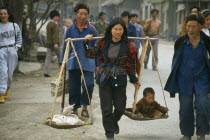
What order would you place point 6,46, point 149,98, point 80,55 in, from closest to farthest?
point 149,98 < point 80,55 < point 6,46

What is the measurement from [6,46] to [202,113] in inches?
170

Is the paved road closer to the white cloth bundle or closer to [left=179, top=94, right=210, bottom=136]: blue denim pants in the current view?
the white cloth bundle

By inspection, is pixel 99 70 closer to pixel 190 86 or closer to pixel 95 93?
pixel 190 86

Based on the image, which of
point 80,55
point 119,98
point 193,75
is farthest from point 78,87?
point 193,75

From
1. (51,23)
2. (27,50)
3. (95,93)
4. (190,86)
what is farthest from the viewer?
(27,50)

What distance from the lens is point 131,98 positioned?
858cm

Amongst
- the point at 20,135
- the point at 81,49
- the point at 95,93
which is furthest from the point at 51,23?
the point at 20,135

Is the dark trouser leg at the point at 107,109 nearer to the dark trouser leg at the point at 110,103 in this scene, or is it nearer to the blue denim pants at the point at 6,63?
the dark trouser leg at the point at 110,103

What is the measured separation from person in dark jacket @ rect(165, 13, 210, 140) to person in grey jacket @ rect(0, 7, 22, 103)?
3.79 meters

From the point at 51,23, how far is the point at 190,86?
7.20 metres

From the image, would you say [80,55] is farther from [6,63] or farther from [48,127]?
[6,63]

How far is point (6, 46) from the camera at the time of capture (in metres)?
8.09

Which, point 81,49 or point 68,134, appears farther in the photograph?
point 81,49

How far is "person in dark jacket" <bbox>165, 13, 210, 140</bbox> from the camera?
5.14 meters
